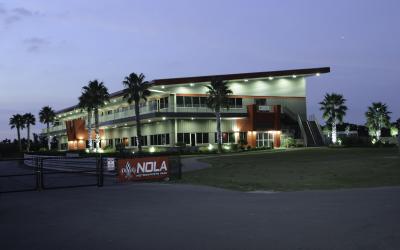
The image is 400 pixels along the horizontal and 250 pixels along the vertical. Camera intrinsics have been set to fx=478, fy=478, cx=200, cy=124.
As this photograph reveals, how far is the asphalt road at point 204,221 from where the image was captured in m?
8.08

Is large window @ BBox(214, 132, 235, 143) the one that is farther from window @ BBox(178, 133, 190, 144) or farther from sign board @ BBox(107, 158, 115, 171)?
sign board @ BBox(107, 158, 115, 171)

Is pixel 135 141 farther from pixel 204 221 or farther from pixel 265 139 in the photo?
pixel 204 221

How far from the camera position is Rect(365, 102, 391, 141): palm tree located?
82.0 m

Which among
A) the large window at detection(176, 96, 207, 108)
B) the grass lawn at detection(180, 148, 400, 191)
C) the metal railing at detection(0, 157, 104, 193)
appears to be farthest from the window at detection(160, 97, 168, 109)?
the grass lawn at detection(180, 148, 400, 191)

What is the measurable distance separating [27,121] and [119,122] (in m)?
69.5

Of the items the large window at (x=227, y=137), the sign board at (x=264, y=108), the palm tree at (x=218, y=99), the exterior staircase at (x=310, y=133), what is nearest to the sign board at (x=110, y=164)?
the palm tree at (x=218, y=99)

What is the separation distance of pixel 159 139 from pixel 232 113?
32.5 ft

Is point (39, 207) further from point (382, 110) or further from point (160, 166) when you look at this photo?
point (382, 110)

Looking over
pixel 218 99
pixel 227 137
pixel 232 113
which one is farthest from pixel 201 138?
pixel 218 99

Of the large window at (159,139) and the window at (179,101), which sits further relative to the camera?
the large window at (159,139)

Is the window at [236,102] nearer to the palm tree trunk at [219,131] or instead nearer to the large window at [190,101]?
the large window at [190,101]

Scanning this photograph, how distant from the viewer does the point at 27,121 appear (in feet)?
412

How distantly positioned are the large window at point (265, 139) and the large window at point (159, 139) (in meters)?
12.1

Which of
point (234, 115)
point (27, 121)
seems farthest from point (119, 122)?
point (27, 121)
